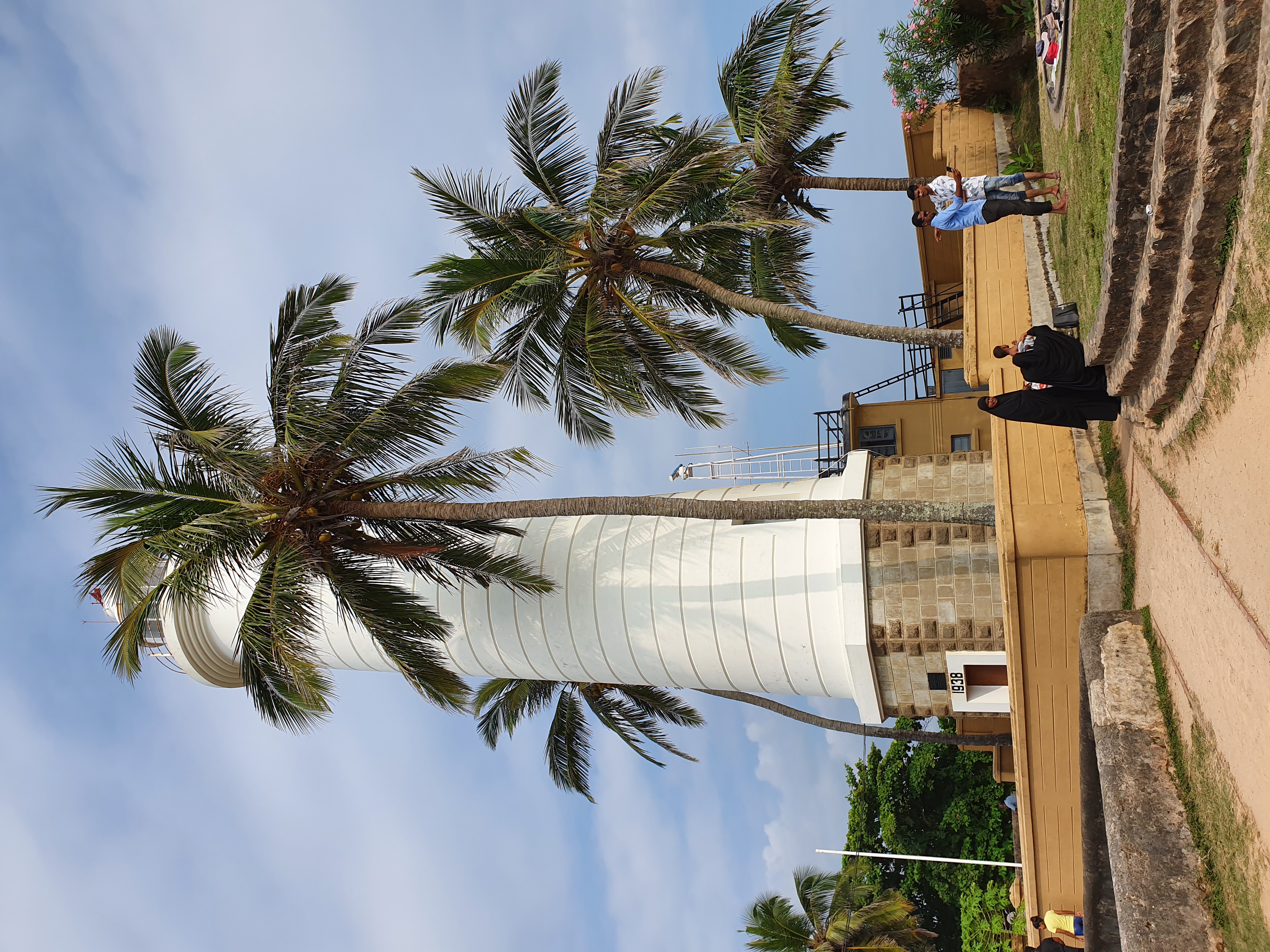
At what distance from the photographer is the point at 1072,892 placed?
12.3 m

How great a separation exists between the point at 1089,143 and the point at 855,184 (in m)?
9.13

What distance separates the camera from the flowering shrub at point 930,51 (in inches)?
752

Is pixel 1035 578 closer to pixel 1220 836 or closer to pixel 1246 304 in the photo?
pixel 1220 836

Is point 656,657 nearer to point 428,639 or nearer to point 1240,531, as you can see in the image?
point 428,639

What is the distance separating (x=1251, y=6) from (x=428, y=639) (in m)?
11.2

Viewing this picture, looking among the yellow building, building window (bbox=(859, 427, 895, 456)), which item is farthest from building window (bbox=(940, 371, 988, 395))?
the yellow building

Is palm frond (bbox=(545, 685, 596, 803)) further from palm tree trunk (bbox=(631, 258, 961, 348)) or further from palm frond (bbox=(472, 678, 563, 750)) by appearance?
palm tree trunk (bbox=(631, 258, 961, 348))

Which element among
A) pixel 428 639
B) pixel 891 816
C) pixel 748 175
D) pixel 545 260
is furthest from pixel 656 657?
pixel 891 816

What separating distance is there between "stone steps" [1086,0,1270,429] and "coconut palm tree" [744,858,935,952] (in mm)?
18218

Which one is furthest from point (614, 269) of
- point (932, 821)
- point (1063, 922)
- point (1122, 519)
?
point (932, 821)

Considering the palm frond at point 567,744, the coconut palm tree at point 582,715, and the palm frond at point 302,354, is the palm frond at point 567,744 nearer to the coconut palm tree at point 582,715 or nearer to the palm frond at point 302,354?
the coconut palm tree at point 582,715

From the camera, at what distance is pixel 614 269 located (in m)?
14.4

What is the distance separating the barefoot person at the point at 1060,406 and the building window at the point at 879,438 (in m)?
16.2

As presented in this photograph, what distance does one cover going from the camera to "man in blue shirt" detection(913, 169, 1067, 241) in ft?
33.7
